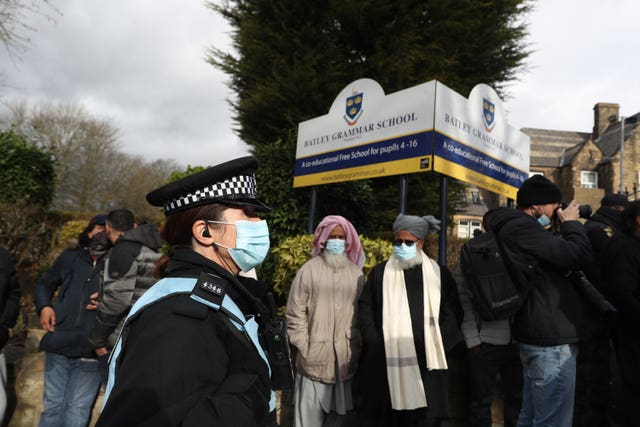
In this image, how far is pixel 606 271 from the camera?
10.1 feet

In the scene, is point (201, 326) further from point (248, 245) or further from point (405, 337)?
point (405, 337)

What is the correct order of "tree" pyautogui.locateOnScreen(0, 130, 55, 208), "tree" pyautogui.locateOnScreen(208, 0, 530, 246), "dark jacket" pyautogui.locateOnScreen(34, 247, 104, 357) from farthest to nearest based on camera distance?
1. "tree" pyautogui.locateOnScreen(208, 0, 530, 246)
2. "tree" pyautogui.locateOnScreen(0, 130, 55, 208)
3. "dark jacket" pyautogui.locateOnScreen(34, 247, 104, 357)

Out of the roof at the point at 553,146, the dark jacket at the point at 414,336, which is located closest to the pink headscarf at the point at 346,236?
the dark jacket at the point at 414,336

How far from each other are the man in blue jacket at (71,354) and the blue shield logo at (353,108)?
13.6ft

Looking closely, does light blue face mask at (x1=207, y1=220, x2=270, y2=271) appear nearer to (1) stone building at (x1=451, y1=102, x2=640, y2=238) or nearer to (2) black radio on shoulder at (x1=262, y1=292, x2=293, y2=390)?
(2) black radio on shoulder at (x1=262, y1=292, x2=293, y2=390)

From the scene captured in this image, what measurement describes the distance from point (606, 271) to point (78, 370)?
13.8ft

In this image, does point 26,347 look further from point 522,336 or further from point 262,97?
point 262,97

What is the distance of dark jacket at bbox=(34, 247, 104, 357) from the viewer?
11.4 feet

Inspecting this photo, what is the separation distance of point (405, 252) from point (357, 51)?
32.0ft

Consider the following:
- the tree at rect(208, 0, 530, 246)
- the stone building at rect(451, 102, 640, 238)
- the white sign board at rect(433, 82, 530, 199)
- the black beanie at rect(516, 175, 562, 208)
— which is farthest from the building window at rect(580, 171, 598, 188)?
the black beanie at rect(516, 175, 562, 208)

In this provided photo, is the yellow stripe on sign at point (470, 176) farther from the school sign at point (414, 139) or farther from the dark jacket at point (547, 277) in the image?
the dark jacket at point (547, 277)

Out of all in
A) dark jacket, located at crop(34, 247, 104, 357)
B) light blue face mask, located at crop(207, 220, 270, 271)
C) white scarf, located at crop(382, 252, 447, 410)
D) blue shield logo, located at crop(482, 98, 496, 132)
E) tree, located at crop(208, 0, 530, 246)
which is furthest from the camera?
tree, located at crop(208, 0, 530, 246)

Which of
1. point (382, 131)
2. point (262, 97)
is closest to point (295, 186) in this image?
point (382, 131)

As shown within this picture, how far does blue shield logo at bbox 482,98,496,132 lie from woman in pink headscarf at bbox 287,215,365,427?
3.73 meters
